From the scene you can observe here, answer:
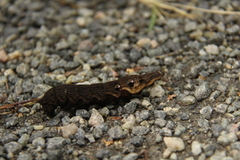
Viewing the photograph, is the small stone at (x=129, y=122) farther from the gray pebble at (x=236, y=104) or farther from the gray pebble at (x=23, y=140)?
the gray pebble at (x=236, y=104)

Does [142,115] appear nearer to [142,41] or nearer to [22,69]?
[142,41]

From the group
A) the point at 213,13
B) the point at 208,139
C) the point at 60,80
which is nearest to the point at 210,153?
the point at 208,139

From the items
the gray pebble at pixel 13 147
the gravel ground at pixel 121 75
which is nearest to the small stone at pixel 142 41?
the gravel ground at pixel 121 75

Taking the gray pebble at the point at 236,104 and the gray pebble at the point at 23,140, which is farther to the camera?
the gray pebble at the point at 236,104

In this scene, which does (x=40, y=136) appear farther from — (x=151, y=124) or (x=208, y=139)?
(x=208, y=139)

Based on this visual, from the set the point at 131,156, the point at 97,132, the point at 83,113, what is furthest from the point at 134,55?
the point at 131,156
